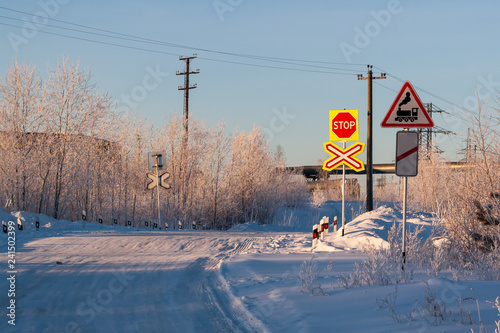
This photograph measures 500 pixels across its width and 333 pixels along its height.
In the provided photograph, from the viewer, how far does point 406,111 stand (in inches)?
350

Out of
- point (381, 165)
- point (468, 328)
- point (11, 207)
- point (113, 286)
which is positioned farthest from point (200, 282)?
point (381, 165)

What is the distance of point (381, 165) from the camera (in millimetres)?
84750

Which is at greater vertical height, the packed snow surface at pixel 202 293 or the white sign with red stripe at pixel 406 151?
the white sign with red stripe at pixel 406 151

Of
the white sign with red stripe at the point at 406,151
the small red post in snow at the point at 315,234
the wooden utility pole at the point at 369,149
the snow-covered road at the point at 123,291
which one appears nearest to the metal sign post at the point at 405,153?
the white sign with red stripe at the point at 406,151

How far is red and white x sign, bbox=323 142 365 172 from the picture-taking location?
14.1 metres

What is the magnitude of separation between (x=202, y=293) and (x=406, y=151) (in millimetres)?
4407

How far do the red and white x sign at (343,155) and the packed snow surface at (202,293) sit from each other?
2299 mm

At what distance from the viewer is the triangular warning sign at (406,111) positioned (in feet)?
28.9

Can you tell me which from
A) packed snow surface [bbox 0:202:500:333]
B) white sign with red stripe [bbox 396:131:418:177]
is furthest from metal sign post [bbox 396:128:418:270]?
packed snow surface [bbox 0:202:500:333]

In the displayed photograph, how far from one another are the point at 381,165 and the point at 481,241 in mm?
76810

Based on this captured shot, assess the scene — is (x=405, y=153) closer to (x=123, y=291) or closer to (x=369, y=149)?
(x=123, y=291)

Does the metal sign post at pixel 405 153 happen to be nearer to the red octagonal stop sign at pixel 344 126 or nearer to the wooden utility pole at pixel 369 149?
the red octagonal stop sign at pixel 344 126

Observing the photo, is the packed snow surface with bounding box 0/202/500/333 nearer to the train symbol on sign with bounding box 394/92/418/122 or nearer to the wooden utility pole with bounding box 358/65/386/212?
the train symbol on sign with bounding box 394/92/418/122

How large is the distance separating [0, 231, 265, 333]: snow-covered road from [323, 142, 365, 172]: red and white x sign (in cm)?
406
